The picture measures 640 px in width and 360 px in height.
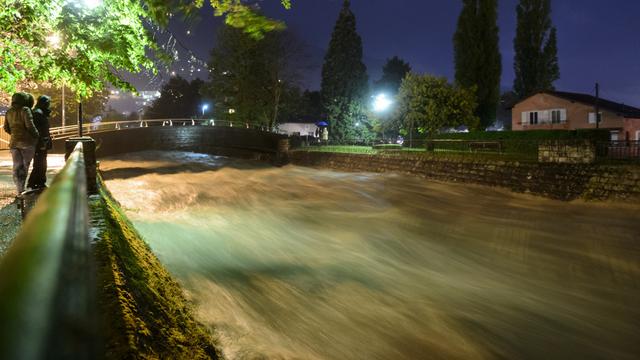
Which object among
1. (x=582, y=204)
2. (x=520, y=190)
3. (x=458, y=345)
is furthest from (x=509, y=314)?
(x=520, y=190)

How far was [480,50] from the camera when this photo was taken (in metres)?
45.0

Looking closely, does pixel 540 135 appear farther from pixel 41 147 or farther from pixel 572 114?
pixel 41 147

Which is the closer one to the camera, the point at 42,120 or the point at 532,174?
the point at 42,120

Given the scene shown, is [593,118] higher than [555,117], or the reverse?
[555,117]

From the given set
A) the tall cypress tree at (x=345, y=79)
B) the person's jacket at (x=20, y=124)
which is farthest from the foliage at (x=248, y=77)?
the person's jacket at (x=20, y=124)

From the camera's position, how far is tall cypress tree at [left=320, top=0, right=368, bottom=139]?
53969 millimetres

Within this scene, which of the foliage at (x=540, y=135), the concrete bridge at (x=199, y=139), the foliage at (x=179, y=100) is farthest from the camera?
the foliage at (x=179, y=100)

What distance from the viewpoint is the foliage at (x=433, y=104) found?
34.8m

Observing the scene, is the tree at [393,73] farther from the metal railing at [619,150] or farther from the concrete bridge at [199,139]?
the metal railing at [619,150]

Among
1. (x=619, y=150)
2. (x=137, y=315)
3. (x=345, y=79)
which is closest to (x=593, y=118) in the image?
(x=345, y=79)

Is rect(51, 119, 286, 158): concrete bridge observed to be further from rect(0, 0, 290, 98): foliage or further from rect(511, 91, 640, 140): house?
rect(0, 0, 290, 98): foliage

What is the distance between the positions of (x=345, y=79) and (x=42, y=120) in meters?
45.9

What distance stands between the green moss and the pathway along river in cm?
161

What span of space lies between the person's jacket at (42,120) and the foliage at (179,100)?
8211 cm
